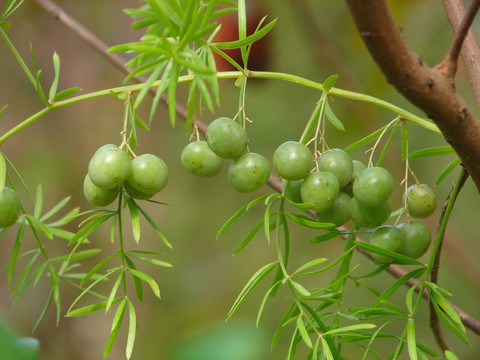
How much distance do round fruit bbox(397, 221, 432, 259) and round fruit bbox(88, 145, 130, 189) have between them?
227mm

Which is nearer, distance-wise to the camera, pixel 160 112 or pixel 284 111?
pixel 284 111

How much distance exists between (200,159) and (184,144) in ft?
5.29

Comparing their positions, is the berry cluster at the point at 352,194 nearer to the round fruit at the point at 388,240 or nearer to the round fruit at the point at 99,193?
the round fruit at the point at 388,240

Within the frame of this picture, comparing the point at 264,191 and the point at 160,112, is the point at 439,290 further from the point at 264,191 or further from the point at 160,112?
the point at 160,112

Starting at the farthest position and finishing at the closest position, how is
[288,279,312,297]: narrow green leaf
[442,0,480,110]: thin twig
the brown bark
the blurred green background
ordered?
the blurred green background
[442,0,480,110]: thin twig
[288,279,312,297]: narrow green leaf
the brown bark

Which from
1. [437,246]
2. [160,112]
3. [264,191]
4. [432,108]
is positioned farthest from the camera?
[160,112]

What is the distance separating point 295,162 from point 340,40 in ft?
4.77

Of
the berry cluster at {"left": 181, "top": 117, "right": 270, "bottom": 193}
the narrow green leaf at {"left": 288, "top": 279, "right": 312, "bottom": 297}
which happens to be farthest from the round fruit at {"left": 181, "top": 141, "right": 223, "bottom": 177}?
the narrow green leaf at {"left": 288, "top": 279, "right": 312, "bottom": 297}

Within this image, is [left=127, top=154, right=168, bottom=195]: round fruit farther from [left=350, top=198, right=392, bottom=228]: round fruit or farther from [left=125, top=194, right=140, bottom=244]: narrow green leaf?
[left=350, top=198, right=392, bottom=228]: round fruit

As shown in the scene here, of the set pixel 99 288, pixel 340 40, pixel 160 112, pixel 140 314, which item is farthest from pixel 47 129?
pixel 340 40

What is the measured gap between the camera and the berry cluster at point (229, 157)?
47 centimetres

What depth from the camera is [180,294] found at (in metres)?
2.20

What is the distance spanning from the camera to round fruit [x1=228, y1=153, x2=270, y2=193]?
475 millimetres

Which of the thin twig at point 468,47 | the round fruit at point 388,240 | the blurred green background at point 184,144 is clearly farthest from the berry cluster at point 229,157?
the blurred green background at point 184,144
